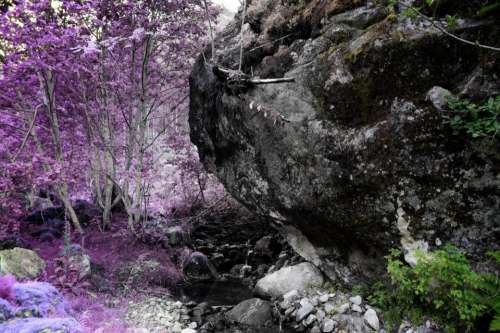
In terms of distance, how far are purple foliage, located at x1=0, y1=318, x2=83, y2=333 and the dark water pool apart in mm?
3583

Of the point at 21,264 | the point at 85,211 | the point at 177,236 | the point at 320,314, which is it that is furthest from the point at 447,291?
the point at 85,211

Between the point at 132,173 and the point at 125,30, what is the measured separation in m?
3.68

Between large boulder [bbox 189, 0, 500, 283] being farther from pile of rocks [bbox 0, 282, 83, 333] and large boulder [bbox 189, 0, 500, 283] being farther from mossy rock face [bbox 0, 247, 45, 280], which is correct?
mossy rock face [bbox 0, 247, 45, 280]

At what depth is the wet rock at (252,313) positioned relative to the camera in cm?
574

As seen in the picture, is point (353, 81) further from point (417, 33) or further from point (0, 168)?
point (0, 168)

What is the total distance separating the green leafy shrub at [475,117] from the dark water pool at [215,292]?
509 centimetres

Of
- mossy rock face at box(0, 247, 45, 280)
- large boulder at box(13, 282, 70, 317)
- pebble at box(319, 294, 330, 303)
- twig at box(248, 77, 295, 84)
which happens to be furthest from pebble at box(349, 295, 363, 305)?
mossy rock face at box(0, 247, 45, 280)

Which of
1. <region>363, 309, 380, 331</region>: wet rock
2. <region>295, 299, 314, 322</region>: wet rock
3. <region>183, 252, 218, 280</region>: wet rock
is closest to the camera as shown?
<region>363, 309, 380, 331</region>: wet rock

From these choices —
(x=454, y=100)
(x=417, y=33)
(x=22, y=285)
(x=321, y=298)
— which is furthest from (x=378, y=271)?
(x=22, y=285)

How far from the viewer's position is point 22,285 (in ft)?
15.4

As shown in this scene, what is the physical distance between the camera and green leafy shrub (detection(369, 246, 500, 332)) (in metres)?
3.28

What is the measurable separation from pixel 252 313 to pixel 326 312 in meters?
1.27

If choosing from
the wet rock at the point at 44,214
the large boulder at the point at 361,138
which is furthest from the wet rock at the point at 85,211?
the large boulder at the point at 361,138

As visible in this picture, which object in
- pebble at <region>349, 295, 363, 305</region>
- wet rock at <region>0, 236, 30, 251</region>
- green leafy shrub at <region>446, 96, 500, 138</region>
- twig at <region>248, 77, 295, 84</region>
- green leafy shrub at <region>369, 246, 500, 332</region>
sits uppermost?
twig at <region>248, 77, 295, 84</region>
